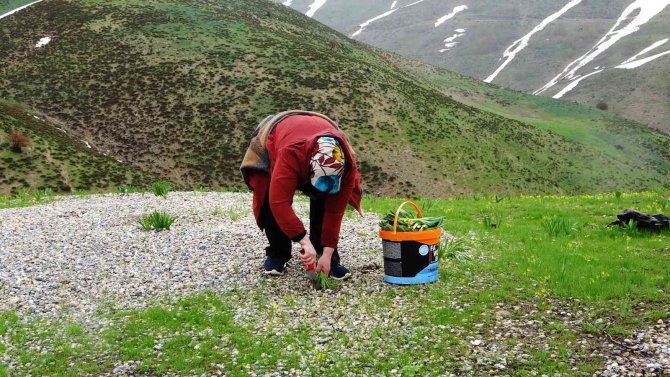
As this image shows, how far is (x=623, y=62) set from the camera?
169 metres

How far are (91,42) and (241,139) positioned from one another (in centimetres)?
2685

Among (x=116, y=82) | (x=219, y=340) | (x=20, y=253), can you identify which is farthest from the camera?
(x=116, y=82)

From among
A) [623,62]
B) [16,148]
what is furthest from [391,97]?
[623,62]

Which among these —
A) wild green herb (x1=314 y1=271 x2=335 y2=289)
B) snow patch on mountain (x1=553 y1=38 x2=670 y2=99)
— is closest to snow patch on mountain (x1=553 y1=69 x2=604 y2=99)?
snow patch on mountain (x1=553 y1=38 x2=670 y2=99)

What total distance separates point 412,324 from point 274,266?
2.98m

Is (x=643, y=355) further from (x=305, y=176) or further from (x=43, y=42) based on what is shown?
(x=43, y=42)

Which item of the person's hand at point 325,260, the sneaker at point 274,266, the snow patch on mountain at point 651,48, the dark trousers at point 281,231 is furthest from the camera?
the snow patch on mountain at point 651,48

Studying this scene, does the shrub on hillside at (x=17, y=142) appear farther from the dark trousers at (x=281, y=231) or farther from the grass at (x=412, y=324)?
the dark trousers at (x=281, y=231)

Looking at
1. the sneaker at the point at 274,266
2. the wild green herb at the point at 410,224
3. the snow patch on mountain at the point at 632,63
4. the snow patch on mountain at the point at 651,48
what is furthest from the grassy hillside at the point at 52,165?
the snow patch on mountain at the point at 651,48

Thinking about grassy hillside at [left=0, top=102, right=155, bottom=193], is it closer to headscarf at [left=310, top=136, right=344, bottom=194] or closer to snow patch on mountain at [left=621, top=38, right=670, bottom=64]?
headscarf at [left=310, top=136, right=344, bottom=194]

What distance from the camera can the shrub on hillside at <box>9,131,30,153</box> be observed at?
40.5 metres

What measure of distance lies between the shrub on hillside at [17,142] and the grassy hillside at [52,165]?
0.26 m

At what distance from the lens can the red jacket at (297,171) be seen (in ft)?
23.2

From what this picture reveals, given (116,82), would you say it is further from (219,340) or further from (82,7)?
(219,340)
